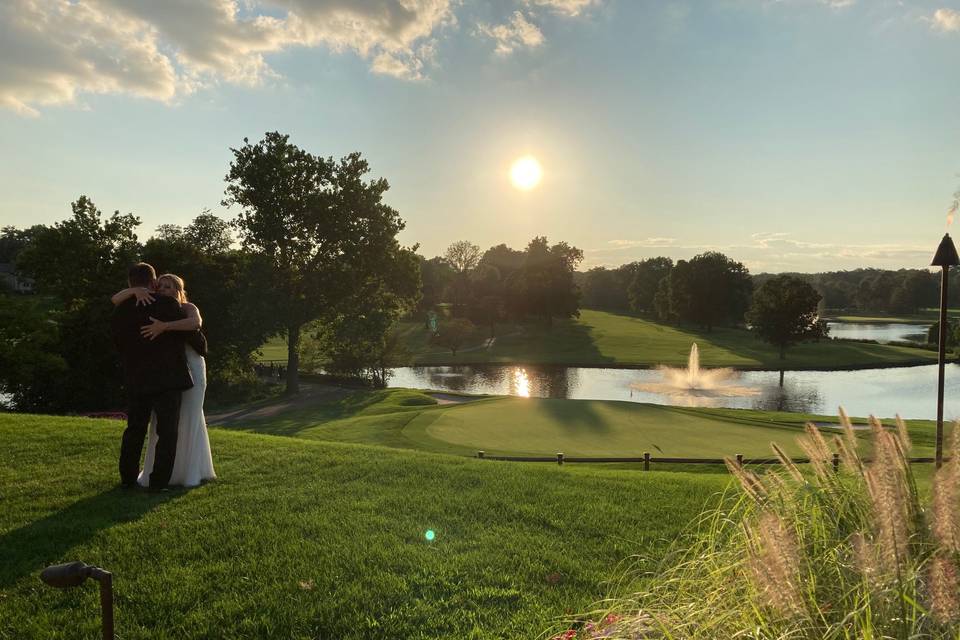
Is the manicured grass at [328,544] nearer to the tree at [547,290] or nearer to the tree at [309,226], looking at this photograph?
the tree at [309,226]

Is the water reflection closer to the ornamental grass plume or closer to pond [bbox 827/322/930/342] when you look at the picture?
the ornamental grass plume

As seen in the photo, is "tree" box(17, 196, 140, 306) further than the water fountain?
No

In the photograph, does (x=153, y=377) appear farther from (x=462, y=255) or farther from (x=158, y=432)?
(x=462, y=255)

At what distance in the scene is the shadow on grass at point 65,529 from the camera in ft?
16.7

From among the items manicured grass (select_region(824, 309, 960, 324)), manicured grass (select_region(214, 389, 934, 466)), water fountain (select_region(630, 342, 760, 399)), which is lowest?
water fountain (select_region(630, 342, 760, 399))

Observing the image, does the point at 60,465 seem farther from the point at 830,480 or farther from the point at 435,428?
the point at 435,428

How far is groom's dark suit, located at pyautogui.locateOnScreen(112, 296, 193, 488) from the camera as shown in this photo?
271 inches

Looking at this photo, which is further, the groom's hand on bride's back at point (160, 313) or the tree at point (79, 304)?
the tree at point (79, 304)

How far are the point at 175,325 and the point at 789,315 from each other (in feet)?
201

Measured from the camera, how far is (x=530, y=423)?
19469 millimetres

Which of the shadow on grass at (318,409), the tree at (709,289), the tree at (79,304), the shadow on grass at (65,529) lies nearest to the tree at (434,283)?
the tree at (709,289)

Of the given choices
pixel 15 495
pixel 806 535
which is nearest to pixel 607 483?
pixel 806 535

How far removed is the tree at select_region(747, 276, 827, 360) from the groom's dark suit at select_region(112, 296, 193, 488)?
6083cm

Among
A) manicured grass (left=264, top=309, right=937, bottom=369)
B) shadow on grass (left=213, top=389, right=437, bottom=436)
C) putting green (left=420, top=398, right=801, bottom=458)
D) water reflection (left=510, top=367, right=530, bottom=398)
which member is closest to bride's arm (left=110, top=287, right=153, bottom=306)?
putting green (left=420, top=398, right=801, bottom=458)
